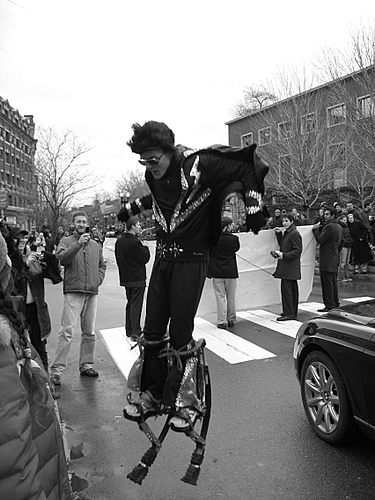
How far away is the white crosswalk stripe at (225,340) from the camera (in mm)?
7035

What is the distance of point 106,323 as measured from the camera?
974 centimetres

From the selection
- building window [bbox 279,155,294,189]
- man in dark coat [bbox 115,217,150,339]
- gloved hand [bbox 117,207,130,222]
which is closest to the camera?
gloved hand [bbox 117,207,130,222]

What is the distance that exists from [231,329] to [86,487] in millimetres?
5485

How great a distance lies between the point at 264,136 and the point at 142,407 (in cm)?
2497

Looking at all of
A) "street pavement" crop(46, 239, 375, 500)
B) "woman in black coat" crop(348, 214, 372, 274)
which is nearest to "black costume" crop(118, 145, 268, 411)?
"street pavement" crop(46, 239, 375, 500)

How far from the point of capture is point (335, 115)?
21.2 meters

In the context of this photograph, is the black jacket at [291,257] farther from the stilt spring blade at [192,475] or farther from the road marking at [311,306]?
the stilt spring blade at [192,475]

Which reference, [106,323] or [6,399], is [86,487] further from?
[106,323]

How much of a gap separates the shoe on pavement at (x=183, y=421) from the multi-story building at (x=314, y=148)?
17.4 meters

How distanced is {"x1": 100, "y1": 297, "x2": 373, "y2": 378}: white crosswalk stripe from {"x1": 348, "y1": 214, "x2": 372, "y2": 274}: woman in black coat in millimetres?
5386

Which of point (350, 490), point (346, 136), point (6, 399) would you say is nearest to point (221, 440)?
point (350, 490)

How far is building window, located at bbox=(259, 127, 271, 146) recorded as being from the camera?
85.1 ft

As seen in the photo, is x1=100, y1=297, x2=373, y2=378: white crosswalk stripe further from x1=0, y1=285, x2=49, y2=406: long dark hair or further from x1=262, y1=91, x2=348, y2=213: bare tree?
x1=262, y1=91, x2=348, y2=213: bare tree

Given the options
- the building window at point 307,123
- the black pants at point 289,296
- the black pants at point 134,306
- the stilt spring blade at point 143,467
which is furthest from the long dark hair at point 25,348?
the building window at point 307,123
